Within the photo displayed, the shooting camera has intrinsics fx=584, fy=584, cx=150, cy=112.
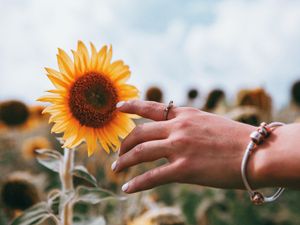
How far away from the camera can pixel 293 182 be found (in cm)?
138

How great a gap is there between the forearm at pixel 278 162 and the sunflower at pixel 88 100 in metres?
0.45

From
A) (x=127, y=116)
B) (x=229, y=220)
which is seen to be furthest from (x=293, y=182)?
(x=229, y=220)

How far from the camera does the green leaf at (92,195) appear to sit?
1713mm

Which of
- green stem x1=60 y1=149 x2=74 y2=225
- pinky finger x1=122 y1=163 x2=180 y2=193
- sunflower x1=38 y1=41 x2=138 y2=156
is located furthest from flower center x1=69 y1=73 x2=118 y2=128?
pinky finger x1=122 y1=163 x2=180 y2=193

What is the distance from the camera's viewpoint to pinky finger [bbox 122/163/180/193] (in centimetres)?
144

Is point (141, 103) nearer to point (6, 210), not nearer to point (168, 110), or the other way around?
point (168, 110)

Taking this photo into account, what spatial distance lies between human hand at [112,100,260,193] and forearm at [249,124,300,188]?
0.04ft

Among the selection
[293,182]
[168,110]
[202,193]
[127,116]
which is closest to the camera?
[293,182]

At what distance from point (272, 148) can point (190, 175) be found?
0.68 feet

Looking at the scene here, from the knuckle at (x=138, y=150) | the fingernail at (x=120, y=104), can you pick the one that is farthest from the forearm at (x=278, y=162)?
the fingernail at (x=120, y=104)

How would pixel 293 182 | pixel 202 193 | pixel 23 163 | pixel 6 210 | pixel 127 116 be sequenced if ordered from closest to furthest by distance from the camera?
A: 1. pixel 293 182
2. pixel 127 116
3. pixel 6 210
4. pixel 202 193
5. pixel 23 163

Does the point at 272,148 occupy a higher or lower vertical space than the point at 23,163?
higher

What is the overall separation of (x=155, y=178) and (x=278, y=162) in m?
0.31

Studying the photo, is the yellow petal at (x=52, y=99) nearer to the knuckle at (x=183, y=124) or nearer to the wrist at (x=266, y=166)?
the knuckle at (x=183, y=124)
